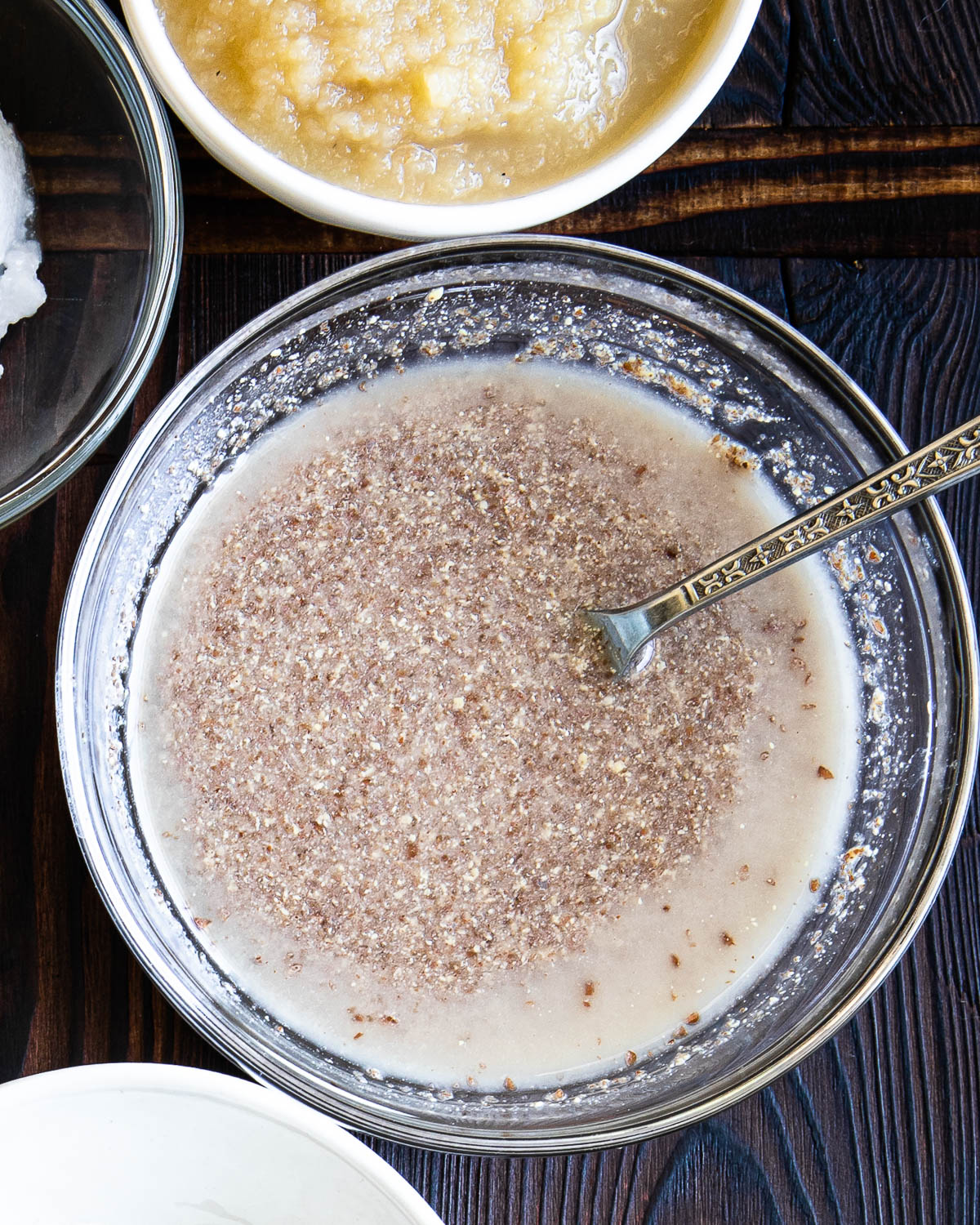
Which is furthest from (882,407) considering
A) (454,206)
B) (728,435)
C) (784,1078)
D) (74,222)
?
(74,222)

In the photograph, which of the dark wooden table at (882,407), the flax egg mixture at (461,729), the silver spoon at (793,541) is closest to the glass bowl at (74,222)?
the dark wooden table at (882,407)

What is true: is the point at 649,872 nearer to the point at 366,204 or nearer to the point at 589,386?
the point at 589,386

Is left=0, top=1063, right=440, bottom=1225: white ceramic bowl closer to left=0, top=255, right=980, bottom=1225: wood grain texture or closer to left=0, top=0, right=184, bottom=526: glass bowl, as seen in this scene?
left=0, top=255, right=980, bottom=1225: wood grain texture

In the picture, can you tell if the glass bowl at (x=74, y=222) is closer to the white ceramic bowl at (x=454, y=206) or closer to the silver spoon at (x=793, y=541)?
the white ceramic bowl at (x=454, y=206)

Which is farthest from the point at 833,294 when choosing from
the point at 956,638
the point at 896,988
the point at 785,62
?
the point at 896,988

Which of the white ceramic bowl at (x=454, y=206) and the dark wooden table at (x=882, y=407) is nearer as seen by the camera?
the white ceramic bowl at (x=454, y=206)

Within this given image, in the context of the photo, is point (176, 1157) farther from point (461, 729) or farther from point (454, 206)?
point (454, 206)

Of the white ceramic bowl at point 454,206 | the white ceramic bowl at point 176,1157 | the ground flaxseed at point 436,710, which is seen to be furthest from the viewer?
the ground flaxseed at point 436,710

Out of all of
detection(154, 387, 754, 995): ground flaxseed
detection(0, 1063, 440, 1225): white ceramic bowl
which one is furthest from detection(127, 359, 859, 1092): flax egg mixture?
detection(0, 1063, 440, 1225): white ceramic bowl
